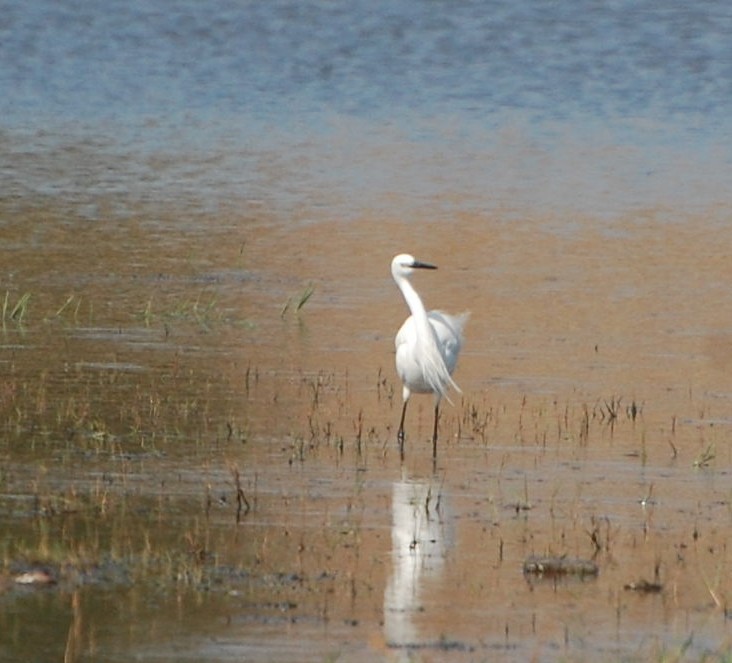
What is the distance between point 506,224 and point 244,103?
9177 mm

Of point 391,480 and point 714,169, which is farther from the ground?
point 391,480

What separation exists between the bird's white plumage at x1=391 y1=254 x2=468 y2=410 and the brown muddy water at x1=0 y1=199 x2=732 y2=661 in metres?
0.27

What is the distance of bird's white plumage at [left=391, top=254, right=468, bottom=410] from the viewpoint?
11219mm

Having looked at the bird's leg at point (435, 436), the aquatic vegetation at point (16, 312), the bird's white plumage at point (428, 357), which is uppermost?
the bird's white plumage at point (428, 357)

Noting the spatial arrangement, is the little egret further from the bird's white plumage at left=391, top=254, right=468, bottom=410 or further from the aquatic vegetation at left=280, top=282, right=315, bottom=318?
the aquatic vegetation at left=280, top=282, right=315, bottom=318

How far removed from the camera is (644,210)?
1961 centimetres

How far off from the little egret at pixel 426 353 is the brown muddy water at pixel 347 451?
0.24m

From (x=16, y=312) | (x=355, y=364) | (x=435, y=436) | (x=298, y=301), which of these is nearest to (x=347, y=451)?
(x=435, y=436)

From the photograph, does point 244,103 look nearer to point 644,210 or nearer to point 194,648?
point 644,210

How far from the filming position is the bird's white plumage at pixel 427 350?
11.2 meters

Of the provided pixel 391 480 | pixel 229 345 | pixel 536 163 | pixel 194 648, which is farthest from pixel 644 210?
pixel 194 648

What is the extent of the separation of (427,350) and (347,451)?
3.87 feet

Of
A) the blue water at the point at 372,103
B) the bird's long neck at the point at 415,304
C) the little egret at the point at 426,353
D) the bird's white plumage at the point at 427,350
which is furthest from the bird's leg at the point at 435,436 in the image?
the blue water at the point at 372,103

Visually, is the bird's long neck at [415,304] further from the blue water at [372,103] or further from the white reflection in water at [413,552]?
the blue water at [372,103]
